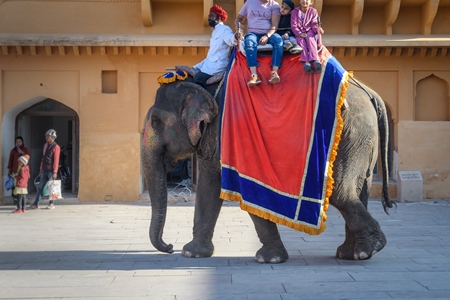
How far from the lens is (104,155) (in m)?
16.1

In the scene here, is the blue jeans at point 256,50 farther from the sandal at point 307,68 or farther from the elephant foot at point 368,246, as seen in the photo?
the elephant foot at point 368,246

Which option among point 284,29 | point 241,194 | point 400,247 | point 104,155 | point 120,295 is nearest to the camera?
point 120,295

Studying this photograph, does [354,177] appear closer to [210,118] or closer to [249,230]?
[210,118]

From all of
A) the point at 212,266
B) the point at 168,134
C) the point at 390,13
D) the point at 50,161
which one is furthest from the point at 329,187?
the point at 390,13

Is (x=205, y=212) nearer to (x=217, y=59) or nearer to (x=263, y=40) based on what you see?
(x=217, y=59)

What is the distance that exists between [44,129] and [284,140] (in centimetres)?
1296

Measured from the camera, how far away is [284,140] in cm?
738

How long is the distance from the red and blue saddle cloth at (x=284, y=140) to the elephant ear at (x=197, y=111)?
0.15 metres

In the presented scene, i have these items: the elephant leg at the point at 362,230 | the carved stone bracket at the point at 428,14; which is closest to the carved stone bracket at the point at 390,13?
the carved stone bracket at the point at 428,14

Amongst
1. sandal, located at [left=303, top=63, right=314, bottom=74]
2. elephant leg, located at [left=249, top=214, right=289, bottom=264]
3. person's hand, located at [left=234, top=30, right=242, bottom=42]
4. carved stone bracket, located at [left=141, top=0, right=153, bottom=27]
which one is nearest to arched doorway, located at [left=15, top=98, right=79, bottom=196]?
carved stone bracket, located at [left=141, top=0, right=153, bottom=27]

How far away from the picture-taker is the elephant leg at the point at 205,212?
7.95m

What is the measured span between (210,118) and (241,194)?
963 mm

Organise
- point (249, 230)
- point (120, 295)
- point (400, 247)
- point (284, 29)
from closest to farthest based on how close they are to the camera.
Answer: point (120, 295) → point (284, 29) → point (400, 247) → point (249, 230)

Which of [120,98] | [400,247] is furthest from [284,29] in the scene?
[120,98]
